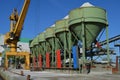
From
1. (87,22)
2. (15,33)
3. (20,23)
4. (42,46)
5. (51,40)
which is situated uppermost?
(20,23)

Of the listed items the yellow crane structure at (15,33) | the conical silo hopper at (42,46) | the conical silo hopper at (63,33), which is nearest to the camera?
the conical silo hopper at (63,33)

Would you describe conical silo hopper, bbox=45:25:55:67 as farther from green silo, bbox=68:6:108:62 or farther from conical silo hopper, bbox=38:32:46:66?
green silo, bbox=68:6:108:62

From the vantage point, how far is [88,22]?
33969 mm

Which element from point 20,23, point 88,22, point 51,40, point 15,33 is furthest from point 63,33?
point 15,33

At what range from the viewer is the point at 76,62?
3272cm

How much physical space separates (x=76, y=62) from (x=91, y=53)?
5.58 meters

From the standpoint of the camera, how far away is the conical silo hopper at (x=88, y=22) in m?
33.8

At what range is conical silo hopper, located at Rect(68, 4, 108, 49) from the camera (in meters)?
33.8

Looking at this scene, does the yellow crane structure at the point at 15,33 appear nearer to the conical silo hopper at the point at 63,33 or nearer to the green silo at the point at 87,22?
the conical silo hopper at the point at 63,33

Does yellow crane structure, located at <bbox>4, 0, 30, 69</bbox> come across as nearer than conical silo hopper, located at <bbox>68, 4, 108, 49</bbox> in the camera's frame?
No

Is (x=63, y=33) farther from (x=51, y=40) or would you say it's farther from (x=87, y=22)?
(x=51, y=40)

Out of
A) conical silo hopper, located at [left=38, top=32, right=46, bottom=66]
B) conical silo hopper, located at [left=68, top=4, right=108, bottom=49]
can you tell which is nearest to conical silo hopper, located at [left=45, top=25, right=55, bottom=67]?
conical silo hopper, located at [left=38, top=32, right=46, bottom=66]

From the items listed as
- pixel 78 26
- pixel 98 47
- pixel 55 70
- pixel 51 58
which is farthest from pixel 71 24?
pixel 51 58

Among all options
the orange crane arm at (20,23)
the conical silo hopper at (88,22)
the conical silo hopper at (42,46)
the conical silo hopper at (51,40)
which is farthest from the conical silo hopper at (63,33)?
Result: the orange crane arm at (20,23)
